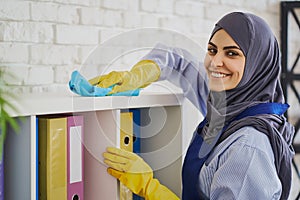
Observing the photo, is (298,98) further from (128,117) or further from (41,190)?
(41,190)

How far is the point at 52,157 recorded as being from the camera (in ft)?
4.95

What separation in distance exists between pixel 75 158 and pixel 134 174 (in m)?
0.21

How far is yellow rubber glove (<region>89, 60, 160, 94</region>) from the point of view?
5.60 ft

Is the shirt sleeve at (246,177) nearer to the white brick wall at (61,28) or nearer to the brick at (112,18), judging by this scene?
the white brick wall at (61,28)

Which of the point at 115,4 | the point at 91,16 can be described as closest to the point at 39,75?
the point at 91,16

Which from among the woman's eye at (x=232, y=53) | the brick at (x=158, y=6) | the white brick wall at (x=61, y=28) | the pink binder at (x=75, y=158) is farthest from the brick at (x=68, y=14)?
the woman's eye at (x=232, y=53)

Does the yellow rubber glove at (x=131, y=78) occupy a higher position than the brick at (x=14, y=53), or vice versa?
the brick at (x=14, y=53)

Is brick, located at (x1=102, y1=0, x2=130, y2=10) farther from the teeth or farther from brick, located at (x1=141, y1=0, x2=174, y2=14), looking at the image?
the teeth

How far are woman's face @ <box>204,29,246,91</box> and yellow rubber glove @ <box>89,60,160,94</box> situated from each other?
20cm

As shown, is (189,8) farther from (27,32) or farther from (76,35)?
(27,32)

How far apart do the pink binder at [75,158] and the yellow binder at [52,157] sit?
0.09 feet

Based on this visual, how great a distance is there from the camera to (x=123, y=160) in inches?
66.6

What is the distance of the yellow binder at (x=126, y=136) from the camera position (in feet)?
5.75

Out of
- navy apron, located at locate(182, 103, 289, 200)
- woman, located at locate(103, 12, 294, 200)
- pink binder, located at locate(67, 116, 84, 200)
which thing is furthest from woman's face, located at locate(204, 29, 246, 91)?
pink binder, located at locate(67, 116, 84, 200)
